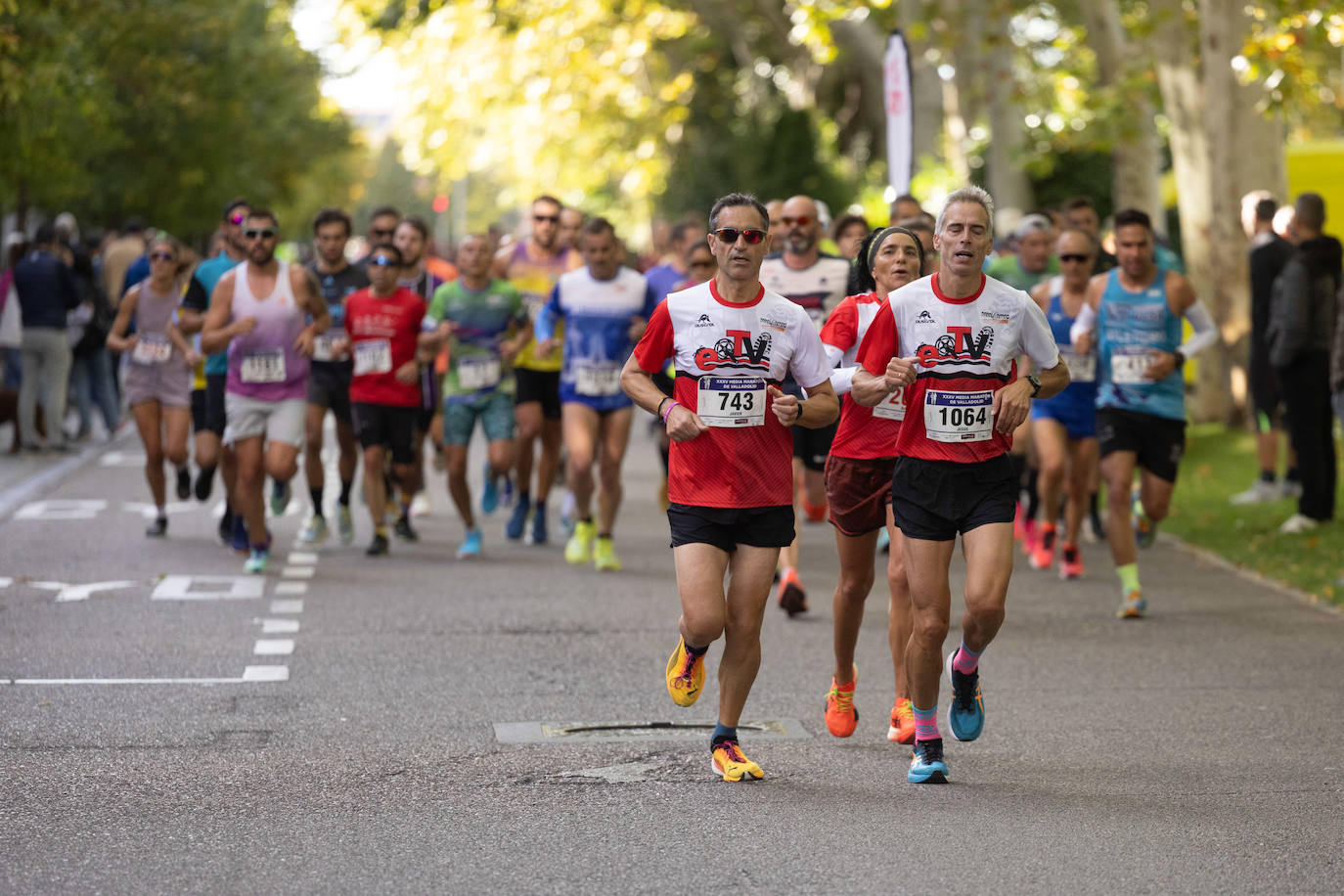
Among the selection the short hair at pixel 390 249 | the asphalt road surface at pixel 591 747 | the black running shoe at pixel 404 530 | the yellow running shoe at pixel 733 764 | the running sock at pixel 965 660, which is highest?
the short hair at pixel 390 249

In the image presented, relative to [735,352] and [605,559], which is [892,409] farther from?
[605,559]

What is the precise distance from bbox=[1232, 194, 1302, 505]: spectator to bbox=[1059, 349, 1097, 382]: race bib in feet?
9.74

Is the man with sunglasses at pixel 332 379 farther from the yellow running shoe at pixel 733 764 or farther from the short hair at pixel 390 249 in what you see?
the yellow running shoe at pixel 733 764

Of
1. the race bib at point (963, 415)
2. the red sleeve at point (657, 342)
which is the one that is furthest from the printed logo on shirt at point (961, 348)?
the red sleeve at point (657, 342)

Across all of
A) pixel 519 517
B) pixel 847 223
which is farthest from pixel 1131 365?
pixel 519 517

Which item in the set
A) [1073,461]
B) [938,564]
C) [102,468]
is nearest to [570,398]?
[1073,461]

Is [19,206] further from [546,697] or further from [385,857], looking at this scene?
[385,857]

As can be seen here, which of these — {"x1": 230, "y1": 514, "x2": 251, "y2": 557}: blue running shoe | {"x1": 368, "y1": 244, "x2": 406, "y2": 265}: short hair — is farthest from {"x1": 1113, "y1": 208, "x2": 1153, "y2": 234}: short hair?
{"x1": 230, "y1": 514, "x2": 251, "y2": 557}: blue running shoe

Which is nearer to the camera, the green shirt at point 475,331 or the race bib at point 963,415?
the race bib at point 963,415

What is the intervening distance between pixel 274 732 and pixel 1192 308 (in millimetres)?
5407

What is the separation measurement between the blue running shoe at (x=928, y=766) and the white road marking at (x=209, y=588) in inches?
205

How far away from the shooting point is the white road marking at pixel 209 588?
35.7 feet

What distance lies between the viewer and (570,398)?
478 inches

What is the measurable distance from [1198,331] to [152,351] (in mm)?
6864
